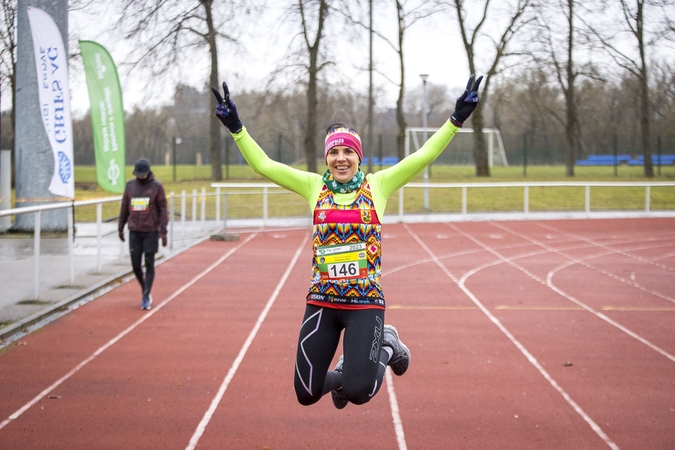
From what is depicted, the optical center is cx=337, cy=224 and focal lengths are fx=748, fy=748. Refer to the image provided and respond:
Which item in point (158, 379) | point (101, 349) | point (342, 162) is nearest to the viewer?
point (342, 162)

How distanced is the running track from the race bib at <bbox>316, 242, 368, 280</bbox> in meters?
1.64

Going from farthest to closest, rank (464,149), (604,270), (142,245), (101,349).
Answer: (464,149)
(604,270)
(142,245)
(101,349)

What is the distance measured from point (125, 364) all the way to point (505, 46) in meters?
29.2

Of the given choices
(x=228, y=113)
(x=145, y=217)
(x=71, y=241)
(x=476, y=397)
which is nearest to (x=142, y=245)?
(x=145, y=217)

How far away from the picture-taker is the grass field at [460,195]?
25688 mm

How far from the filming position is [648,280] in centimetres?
1340

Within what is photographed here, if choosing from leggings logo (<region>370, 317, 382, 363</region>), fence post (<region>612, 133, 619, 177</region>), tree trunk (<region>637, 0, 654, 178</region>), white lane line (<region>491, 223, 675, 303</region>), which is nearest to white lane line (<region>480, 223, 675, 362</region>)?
white lane line (<region>491, 223, 675, 303</region>)

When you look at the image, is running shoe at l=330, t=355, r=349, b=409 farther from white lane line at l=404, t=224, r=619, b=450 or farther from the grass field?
the grass field

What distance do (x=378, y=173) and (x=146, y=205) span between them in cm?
617

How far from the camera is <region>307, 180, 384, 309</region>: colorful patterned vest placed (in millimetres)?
4238

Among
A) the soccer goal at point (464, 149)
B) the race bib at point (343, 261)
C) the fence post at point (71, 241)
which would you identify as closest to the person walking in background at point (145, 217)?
the fence post at point (71, 241)

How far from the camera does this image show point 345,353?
4344mm

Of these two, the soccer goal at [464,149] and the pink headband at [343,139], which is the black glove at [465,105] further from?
the soccer goal at [464,149]

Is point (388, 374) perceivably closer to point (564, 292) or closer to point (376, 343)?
point (376, 343)
